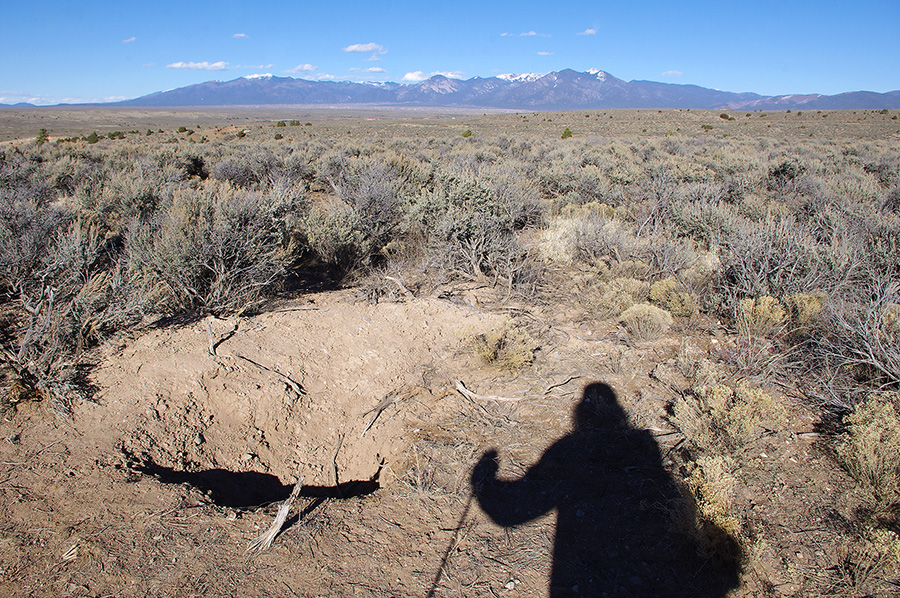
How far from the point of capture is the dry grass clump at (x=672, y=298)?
5309mm

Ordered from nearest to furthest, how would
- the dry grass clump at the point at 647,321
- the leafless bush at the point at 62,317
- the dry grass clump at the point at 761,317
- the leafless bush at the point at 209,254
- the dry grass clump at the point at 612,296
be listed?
the leafless bush at the point at 62,317
the dry grass clump at the point at 761,317
the leafless bush at the point at 209,254
the dry grass clump at the point at 647,321
the dry grass clump at the point at 612,296

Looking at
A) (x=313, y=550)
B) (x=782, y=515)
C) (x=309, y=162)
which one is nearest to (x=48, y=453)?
(x=313, y=550)

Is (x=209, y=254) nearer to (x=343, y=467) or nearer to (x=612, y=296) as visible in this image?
(x=343, y=467)

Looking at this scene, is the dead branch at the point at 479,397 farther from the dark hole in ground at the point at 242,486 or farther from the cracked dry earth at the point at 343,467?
the dark hole in ground at the point at 242,486

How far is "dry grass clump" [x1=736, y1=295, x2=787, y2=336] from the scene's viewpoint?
458 cm

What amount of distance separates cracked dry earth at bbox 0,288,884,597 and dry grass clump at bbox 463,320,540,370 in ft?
0.33

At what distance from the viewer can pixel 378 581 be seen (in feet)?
7.92

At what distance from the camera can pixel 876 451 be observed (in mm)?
2830

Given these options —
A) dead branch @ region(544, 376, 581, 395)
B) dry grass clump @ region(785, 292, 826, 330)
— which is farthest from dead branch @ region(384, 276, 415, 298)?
dry grass clump @ region(785, 292, 826, 330)

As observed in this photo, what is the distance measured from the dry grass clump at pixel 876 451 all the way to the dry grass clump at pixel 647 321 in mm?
1891

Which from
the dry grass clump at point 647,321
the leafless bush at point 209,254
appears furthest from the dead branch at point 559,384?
the leafless bush at point 209,254

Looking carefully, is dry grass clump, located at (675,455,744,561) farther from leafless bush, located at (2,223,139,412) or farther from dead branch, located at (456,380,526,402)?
leafless bush, located at (2,223,139,412)

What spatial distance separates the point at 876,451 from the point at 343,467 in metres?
3.68

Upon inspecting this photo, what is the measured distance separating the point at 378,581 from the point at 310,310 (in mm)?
3541
